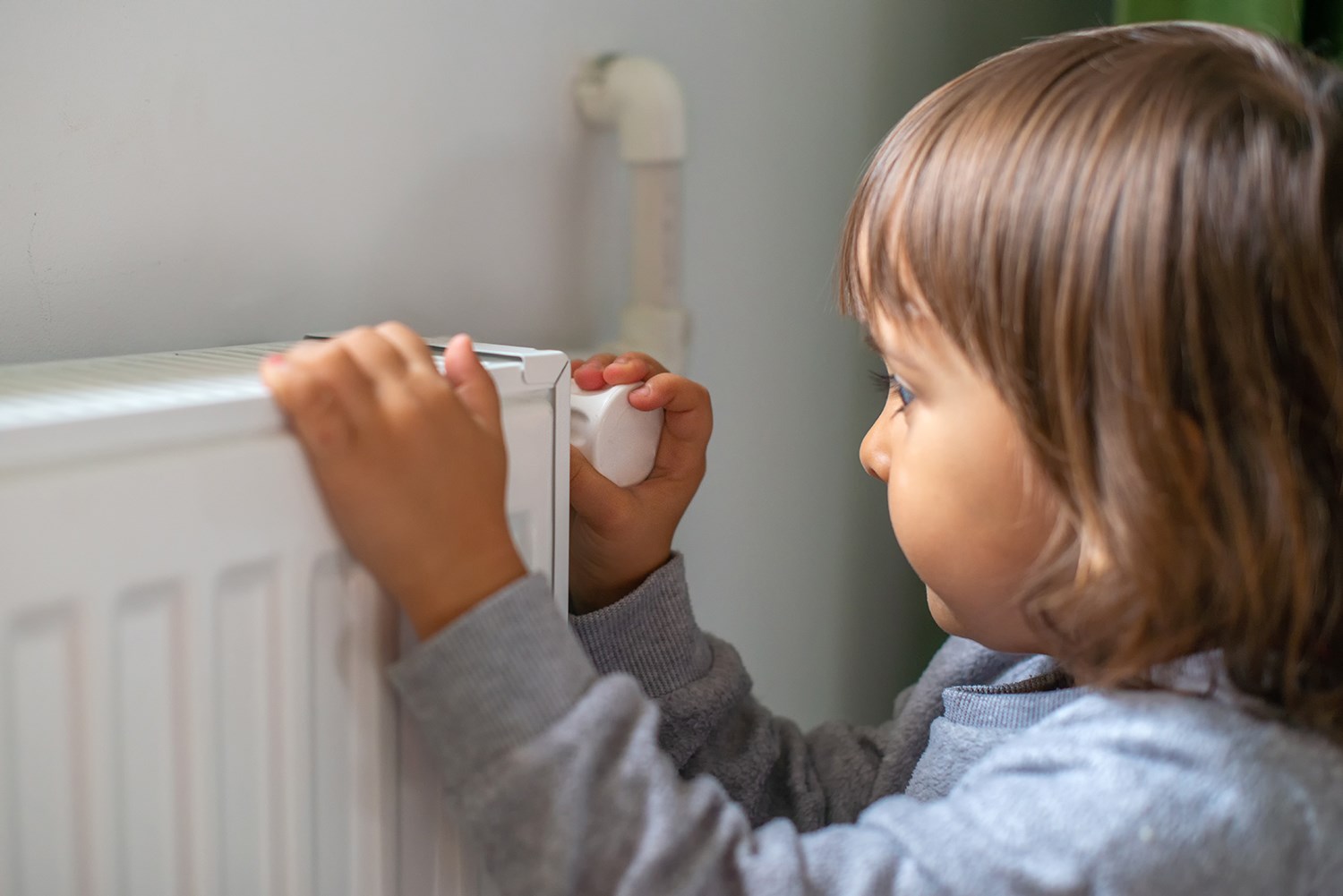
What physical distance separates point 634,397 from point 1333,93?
380mm

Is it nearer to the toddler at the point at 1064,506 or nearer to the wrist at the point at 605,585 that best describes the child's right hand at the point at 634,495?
the wrist at the point at 605,585

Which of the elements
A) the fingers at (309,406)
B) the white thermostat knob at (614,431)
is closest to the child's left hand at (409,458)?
the fingers at (309,406)

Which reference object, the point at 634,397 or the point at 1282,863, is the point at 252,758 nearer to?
the point at 634,397

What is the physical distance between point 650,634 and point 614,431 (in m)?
0.14

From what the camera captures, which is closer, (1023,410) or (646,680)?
(1023,410)

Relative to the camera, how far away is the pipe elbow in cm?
77

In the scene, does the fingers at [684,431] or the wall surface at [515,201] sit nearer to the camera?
the wall surface at [515,201]

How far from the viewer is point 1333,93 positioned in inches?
22.7

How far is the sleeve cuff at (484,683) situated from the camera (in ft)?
1.66

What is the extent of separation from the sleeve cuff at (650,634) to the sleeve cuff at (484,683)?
18cm

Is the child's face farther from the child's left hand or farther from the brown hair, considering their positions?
the child's left hand

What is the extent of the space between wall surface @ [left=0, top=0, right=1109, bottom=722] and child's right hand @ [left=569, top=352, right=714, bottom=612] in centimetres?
13

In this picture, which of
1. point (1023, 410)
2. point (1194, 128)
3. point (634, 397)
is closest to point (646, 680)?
point (634, 397)

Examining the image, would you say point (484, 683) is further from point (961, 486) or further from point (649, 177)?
point (649, 177)
